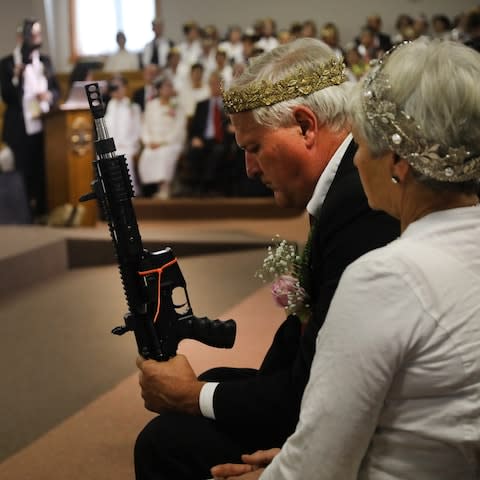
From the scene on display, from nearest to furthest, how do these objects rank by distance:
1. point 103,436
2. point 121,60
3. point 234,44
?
point 103,436, point 234,44, point 121,60

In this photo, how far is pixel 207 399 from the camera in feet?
4.82

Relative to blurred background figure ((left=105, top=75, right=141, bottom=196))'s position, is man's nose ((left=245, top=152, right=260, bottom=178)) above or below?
above

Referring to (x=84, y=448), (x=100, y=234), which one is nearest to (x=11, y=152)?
(x=100, y=234)

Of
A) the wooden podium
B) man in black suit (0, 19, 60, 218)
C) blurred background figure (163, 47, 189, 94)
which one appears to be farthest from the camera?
blurred background figure (163, 47, 189, 94)

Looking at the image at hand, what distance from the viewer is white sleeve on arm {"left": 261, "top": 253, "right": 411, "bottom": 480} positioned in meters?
0.96

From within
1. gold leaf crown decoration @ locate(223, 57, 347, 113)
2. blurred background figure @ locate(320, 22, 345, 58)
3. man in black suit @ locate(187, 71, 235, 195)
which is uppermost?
gold leaf crown decoration @ locate(223, 57, 347, 113)

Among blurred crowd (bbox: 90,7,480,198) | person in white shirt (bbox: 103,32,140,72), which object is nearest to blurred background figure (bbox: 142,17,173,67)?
person in white shirt (bbox: 103,32,140,72)

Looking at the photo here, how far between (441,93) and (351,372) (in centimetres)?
33

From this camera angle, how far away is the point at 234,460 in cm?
149

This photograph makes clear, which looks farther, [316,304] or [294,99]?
[294,99]

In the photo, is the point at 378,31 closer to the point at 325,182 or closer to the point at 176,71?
the point at 176,71

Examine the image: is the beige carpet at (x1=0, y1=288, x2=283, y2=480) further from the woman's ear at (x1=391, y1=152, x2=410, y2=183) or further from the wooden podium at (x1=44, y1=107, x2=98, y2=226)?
the wooden podium at (x1=44, y1=107, x2=98, y2=226)

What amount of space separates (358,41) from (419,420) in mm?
9617

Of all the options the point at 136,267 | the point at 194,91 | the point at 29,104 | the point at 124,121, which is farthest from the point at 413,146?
the point at 194,91
